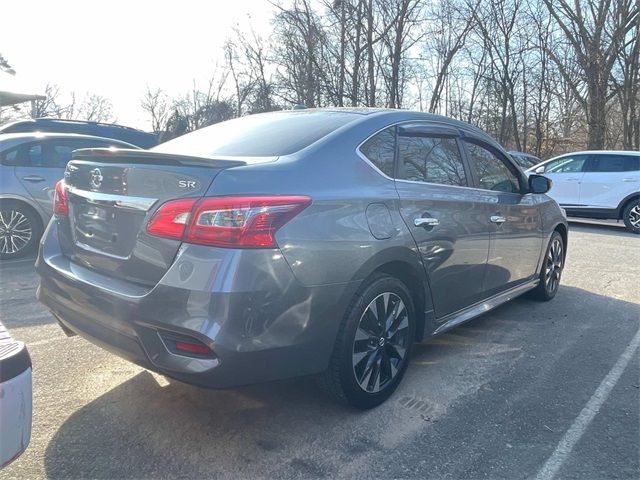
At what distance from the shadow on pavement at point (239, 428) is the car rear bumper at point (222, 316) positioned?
11.0 inches

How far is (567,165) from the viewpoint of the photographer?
12.0m

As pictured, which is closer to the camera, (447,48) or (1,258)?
(1,258)

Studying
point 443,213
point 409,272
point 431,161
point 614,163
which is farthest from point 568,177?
point 409,272

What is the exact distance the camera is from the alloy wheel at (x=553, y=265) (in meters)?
5.11

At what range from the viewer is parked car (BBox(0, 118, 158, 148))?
9.33 metres

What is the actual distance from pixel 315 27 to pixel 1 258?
24.2 meters

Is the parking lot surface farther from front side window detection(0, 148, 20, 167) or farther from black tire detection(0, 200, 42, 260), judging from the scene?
front side window detection(0, 148, 20, 167)

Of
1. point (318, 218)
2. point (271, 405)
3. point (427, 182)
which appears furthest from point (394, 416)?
point (427, 182)

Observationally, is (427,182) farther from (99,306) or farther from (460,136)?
(99,306)

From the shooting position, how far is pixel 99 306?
249 centimetres

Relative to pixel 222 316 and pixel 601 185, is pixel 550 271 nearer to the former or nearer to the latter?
pixel 222 316

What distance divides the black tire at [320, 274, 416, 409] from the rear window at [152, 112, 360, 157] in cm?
87

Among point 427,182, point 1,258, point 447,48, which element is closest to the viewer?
point 427,182

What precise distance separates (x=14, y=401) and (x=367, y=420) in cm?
174
